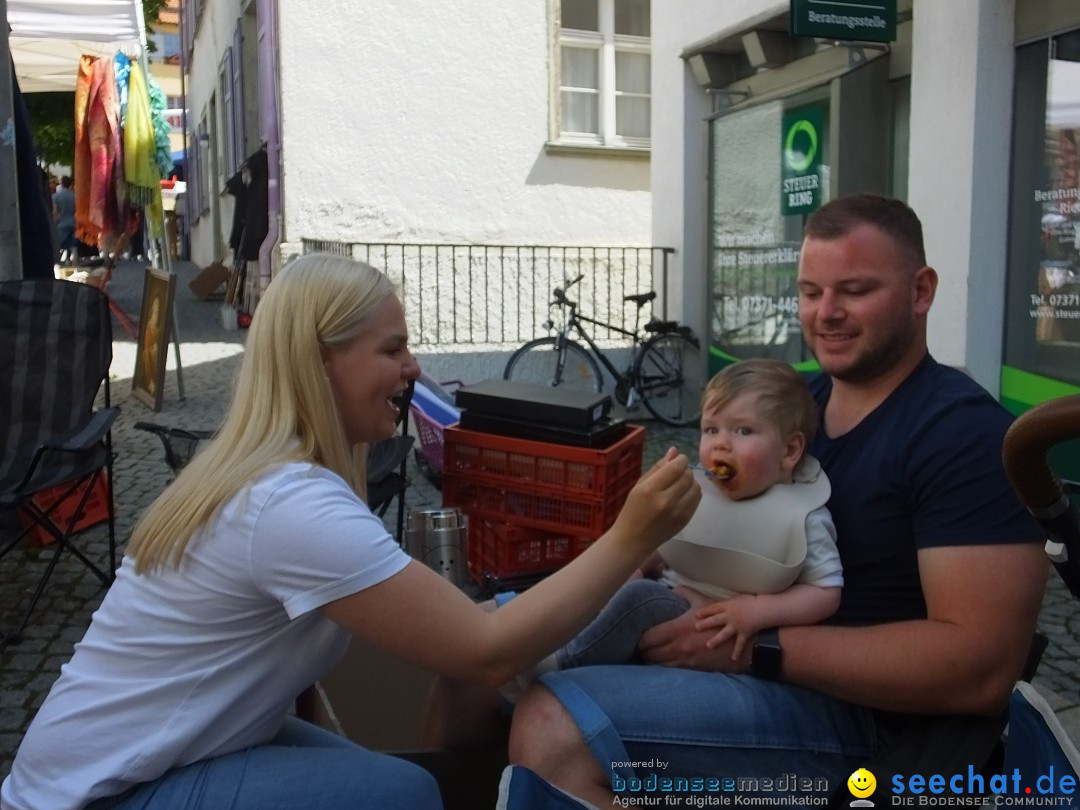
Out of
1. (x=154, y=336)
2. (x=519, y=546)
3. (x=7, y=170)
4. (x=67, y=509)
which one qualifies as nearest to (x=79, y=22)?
(x=154, y=336)

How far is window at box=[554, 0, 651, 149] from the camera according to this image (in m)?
12.4

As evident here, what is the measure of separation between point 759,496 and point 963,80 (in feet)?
15.8

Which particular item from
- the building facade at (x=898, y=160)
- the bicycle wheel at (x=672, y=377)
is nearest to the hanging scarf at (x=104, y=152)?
the bicycle wheel at (x=672, y=377)

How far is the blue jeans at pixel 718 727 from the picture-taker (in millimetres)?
1770

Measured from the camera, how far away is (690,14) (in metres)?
8.98

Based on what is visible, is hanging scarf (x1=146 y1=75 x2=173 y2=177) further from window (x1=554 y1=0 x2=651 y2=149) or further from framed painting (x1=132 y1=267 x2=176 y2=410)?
window (x1=554 y1=0 x2=651 y2=149)

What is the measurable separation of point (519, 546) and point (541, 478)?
0.29 meters

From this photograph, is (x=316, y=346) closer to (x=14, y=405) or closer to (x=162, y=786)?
(x=162, y=786)

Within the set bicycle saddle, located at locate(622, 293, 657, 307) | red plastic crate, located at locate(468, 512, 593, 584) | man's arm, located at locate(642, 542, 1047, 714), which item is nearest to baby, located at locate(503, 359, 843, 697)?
man's arm, located at locate(642, 542, 1047, 714)

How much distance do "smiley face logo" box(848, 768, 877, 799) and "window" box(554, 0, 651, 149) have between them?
11.2 metres

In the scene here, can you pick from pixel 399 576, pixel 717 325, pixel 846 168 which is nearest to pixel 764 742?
pixel 399 576

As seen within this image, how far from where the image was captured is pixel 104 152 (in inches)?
322

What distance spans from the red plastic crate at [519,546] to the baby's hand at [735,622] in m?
1.96

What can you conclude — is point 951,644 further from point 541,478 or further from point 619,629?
point 541,478
